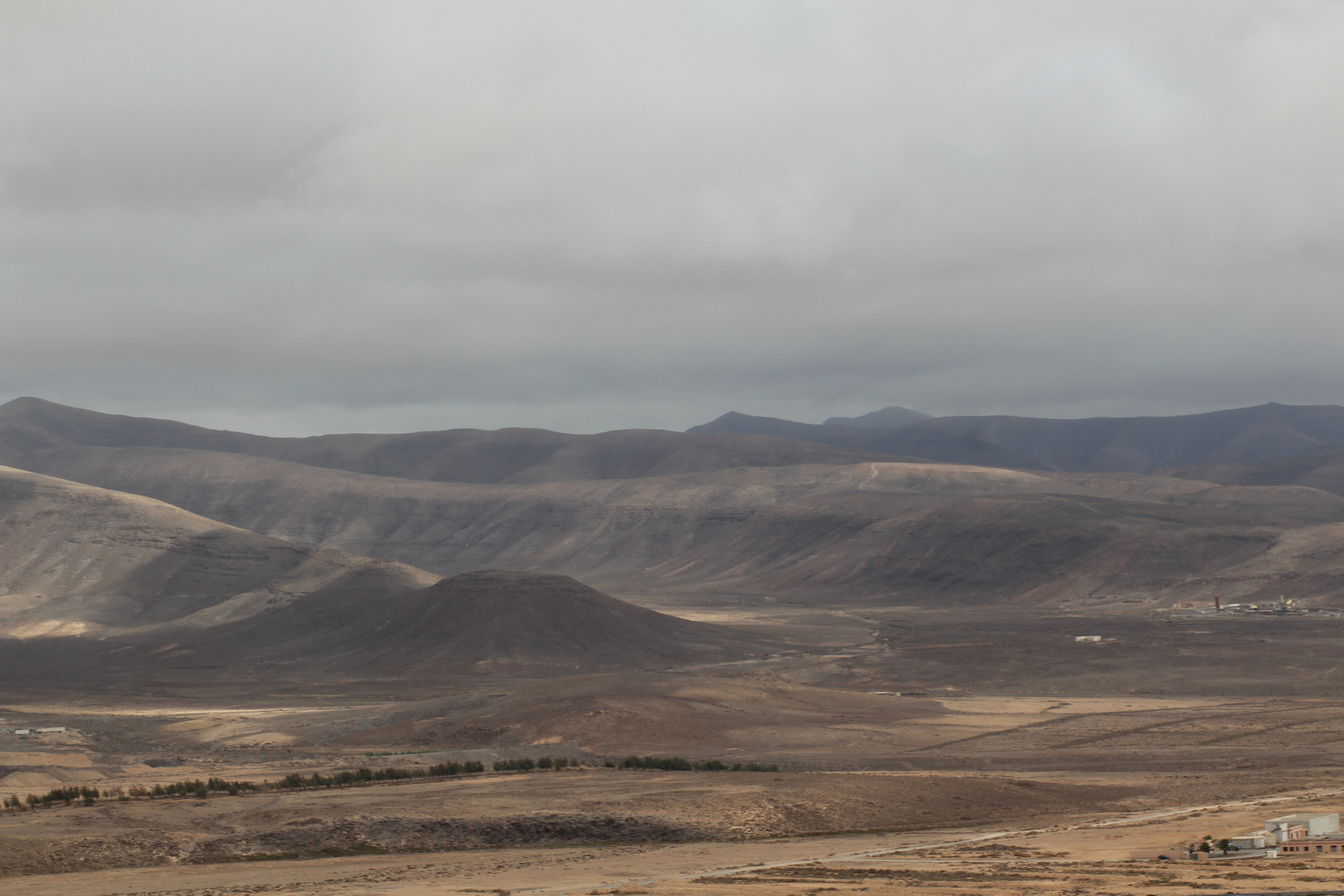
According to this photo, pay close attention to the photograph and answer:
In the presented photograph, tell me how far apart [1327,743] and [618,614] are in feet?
204

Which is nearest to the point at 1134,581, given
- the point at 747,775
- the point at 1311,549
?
the point at 1311,549

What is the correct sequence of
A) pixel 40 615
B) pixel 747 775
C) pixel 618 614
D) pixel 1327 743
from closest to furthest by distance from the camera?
pixel 747 775
pixel 1327 743
pixel 618 614
pixel 40 615

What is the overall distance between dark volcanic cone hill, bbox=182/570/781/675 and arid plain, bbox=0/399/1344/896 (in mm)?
376

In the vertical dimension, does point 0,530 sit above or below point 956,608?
above

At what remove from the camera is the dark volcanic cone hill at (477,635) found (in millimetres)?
96875

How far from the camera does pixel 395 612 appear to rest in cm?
10969

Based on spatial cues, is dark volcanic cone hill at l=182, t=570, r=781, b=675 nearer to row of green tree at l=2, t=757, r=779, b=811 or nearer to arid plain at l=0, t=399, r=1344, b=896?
arid plain at l=0, t=399, r=1344, b=896

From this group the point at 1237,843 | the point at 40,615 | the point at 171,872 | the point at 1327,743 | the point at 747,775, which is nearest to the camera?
the point at 1237,843

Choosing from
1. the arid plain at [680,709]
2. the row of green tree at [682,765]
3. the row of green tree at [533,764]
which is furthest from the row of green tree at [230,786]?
the row of green tree at [682,765]

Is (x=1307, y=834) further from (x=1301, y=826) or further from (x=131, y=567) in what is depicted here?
(x=131, y=567)

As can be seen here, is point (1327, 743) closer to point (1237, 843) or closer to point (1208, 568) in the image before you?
point (1237, 843)

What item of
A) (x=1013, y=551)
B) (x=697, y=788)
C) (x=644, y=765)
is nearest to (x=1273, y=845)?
(x=697, y=788)

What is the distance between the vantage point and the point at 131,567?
134 m

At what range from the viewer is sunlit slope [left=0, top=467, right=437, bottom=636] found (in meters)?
122
